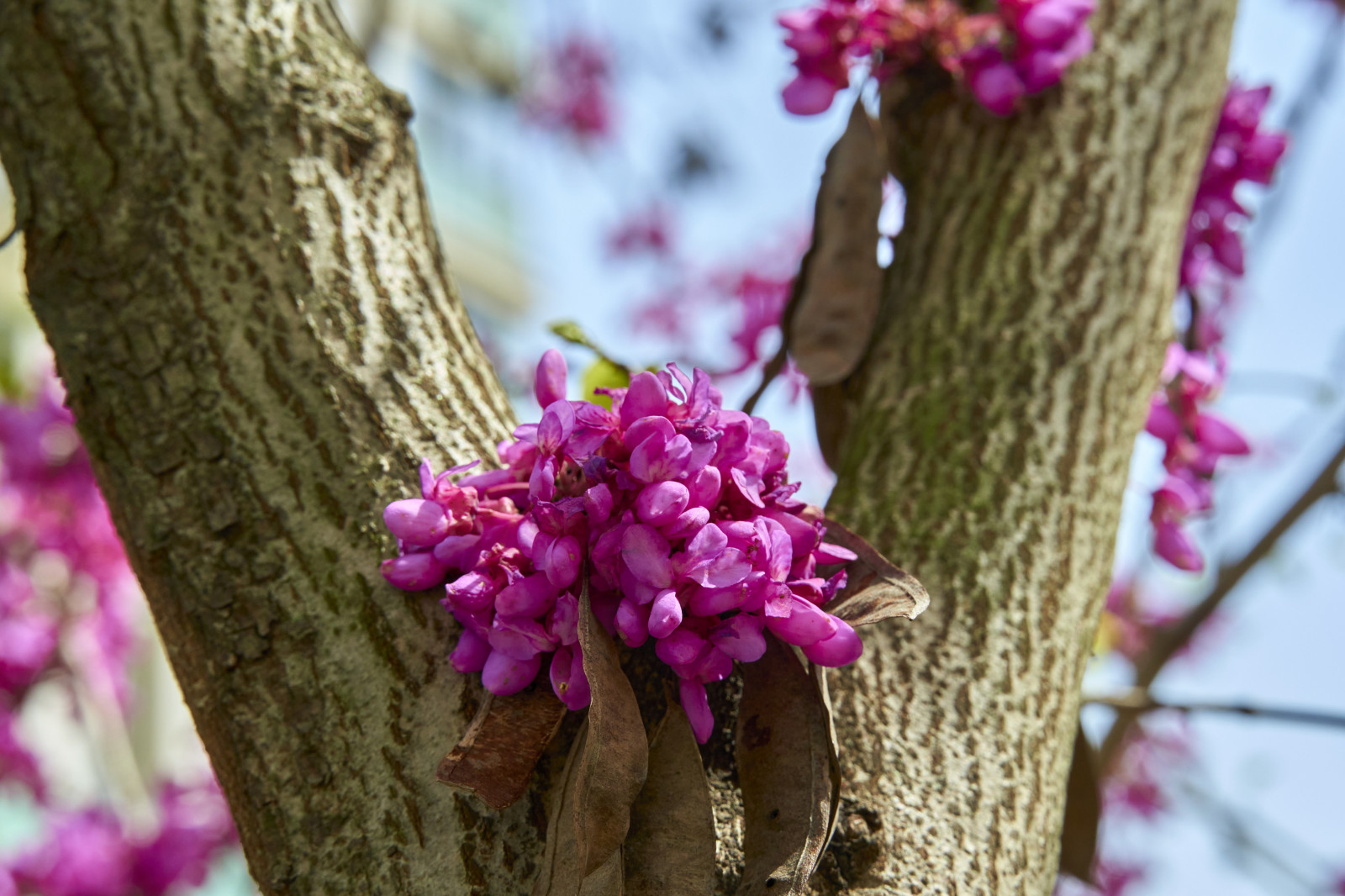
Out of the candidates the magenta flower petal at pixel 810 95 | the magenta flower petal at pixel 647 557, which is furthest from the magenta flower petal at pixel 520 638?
the magenta flower petal at pixel 810 95

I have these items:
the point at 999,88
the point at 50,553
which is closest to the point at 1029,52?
the point at 999,88

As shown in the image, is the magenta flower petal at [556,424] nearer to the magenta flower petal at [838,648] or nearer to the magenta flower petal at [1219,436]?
the magenta flower petal at [838,648]

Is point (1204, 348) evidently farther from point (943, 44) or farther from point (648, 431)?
point (648, 431)

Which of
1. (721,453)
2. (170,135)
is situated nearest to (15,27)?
(170,135)

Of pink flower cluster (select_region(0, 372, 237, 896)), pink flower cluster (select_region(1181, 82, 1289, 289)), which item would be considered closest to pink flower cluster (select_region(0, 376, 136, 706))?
pink flower cluster (select_region(0, 372, 237, 896))

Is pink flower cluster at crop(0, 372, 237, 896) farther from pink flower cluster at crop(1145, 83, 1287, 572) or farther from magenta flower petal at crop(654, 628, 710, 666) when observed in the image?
pink flower cluster at crop(1145, 83, 1287, 572)

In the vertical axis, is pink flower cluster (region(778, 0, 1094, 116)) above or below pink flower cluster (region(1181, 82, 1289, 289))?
above
